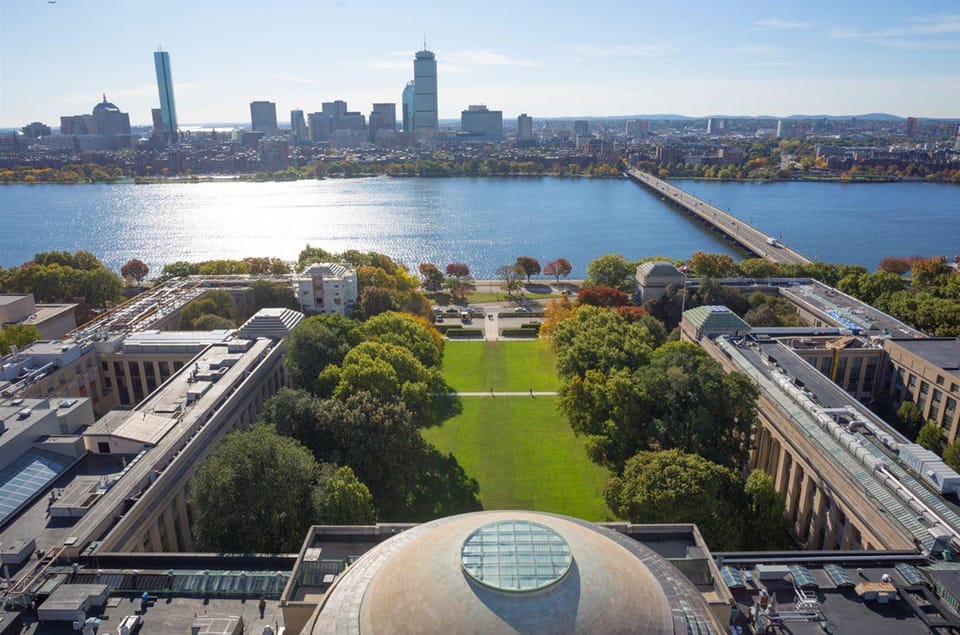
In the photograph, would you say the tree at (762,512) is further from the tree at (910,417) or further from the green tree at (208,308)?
the green tree at (208,308)

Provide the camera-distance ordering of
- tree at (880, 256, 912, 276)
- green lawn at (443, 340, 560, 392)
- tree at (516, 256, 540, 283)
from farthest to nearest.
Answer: tree at (880, 256, 912, 276), tree at (516, 256, 540, 283), green lawn at (443, 340, 560, 392)

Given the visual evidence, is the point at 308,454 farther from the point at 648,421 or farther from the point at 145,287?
the point at 145,287

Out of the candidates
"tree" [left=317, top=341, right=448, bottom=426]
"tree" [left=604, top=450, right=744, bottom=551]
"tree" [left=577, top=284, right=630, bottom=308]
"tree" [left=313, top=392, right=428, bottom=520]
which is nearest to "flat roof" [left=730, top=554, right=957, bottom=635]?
"tree" [left=604, top=450, right=744, bottom=551]

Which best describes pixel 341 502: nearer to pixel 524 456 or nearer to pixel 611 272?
pixel 524 456

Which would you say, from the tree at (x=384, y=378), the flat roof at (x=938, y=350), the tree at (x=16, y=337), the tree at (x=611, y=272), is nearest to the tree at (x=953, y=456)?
the flat roof at (x=938, y=350)

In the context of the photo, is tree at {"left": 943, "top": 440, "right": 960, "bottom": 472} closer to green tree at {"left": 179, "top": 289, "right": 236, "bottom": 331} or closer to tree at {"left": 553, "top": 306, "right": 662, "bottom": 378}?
tree at {"left": 553, "top": 306, "right": 662, "bottom": 378}

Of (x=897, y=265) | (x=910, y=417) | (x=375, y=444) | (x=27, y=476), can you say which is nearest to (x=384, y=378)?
(x=375, y=444)

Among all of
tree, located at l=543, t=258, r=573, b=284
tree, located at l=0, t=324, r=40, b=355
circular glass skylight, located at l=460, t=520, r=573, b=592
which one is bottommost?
tree, located at l=543, t=258, r=573, b=284
